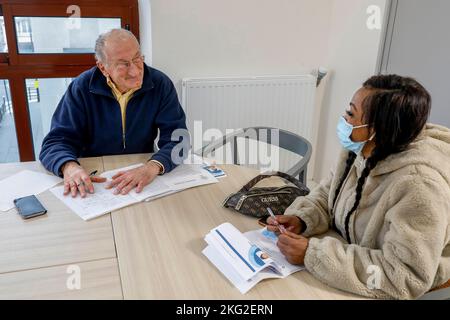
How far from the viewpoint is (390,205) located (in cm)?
113

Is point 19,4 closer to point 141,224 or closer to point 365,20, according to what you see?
point 141,224

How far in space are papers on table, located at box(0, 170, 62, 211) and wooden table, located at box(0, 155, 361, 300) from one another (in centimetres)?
6

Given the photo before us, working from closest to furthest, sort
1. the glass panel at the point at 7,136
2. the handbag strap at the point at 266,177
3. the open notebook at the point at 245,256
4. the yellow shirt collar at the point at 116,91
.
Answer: the open notebook at the point at 245,256
the handbag strap at the point at 266,177
the yellow shirt collar at the point at 116,91
the glass panel at the point at 7,136

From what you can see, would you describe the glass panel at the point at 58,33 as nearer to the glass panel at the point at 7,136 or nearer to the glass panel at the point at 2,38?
the glass panel at the point at 2,38

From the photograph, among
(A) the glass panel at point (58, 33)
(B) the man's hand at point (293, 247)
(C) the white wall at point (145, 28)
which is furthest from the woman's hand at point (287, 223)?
(A) the glass panel at point (58, 33)

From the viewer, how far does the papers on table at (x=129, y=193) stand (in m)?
1.47

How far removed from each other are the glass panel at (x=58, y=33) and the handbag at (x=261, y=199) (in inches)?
61.2

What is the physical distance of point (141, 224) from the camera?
1.40 meters

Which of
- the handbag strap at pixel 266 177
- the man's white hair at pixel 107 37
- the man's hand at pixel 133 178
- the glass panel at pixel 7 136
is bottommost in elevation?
the glass panel at pixel 7 136

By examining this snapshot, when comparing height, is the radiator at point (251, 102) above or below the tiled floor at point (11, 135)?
above

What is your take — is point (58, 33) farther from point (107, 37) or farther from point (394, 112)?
point (394, 112)


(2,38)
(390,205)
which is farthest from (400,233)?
(2,38)

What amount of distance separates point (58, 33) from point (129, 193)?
56.7 inches
